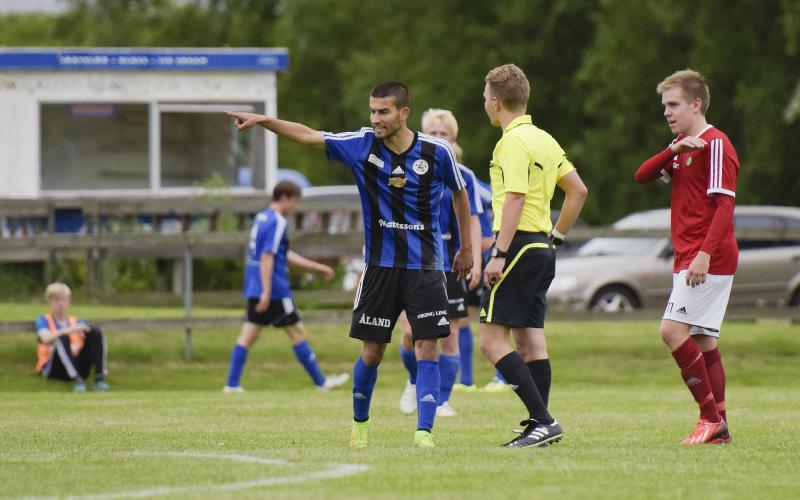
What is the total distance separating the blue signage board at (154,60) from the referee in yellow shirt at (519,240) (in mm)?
16285

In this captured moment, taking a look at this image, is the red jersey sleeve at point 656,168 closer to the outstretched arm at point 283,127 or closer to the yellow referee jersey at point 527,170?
the yellow referee jersey at point 527,170

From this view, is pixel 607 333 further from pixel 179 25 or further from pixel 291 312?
pixel 179 25

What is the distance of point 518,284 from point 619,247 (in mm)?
13587

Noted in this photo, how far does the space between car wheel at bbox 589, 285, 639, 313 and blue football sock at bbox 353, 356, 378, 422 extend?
1292 centimetres

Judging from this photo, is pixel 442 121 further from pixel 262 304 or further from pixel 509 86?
pixel 262 304

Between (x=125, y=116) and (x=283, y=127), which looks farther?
(x=125, y=116)

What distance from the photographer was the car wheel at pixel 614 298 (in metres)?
21.0

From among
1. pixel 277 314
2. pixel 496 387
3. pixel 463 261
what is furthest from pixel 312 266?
pixel 463 261

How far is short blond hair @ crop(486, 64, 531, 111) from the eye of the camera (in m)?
8.43

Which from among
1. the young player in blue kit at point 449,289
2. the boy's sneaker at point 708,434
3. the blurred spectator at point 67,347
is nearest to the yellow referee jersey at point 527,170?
the boy's sneaker at point 708,434


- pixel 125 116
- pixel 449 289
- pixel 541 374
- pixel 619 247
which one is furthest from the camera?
pixel 125 116

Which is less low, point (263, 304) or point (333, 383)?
point (263, 304)

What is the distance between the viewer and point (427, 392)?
8320mm

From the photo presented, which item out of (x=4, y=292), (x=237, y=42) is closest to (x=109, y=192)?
(x=4, y=292)
